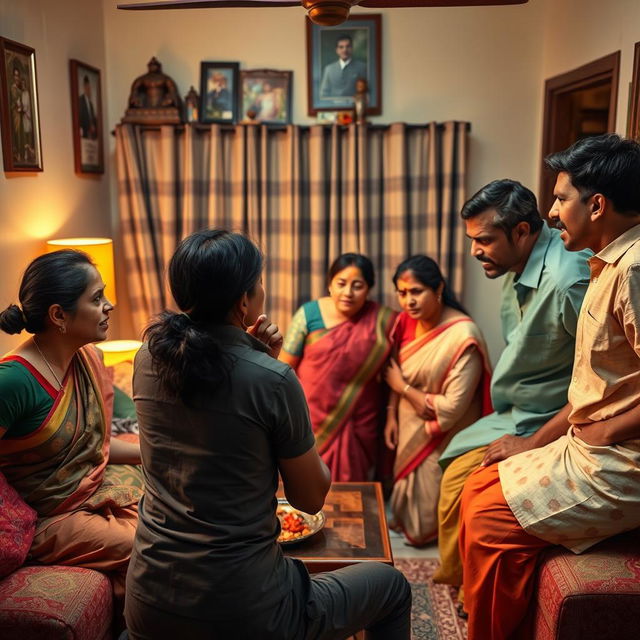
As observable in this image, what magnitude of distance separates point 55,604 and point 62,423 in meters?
0.49

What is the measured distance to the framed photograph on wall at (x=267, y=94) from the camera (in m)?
3.67

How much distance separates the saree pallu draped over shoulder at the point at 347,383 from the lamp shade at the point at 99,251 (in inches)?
36.7

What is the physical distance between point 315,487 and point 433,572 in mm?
1556

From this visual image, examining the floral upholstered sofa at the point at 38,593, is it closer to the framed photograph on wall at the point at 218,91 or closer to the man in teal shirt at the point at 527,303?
the man in teal shirt at the point at 527,303

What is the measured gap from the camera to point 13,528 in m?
1.81

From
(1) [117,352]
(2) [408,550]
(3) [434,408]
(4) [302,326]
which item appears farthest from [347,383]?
(1) [117,352]

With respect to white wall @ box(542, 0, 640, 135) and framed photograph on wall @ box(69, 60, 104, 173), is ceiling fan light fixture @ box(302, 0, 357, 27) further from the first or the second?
framed photograph on wall @ box(69, 60, 104, 173)

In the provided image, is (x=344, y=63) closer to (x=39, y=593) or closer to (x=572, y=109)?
(x=572, y=109)

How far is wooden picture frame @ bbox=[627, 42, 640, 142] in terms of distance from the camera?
97.0 inches

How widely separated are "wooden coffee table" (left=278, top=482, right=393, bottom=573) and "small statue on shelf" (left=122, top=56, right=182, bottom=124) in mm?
2094

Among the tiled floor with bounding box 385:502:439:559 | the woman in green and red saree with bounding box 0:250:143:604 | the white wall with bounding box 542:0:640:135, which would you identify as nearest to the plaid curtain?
the white wall with bounding box 542:0:640:135

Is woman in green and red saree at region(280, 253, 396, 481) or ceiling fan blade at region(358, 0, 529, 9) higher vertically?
ceiling fan blade at region(358, 0, 529, 9)

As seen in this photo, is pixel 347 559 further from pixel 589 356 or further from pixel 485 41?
pixel 485 41

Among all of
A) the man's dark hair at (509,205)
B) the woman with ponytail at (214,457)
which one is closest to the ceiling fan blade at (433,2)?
the man's dark hair at (509,205)
